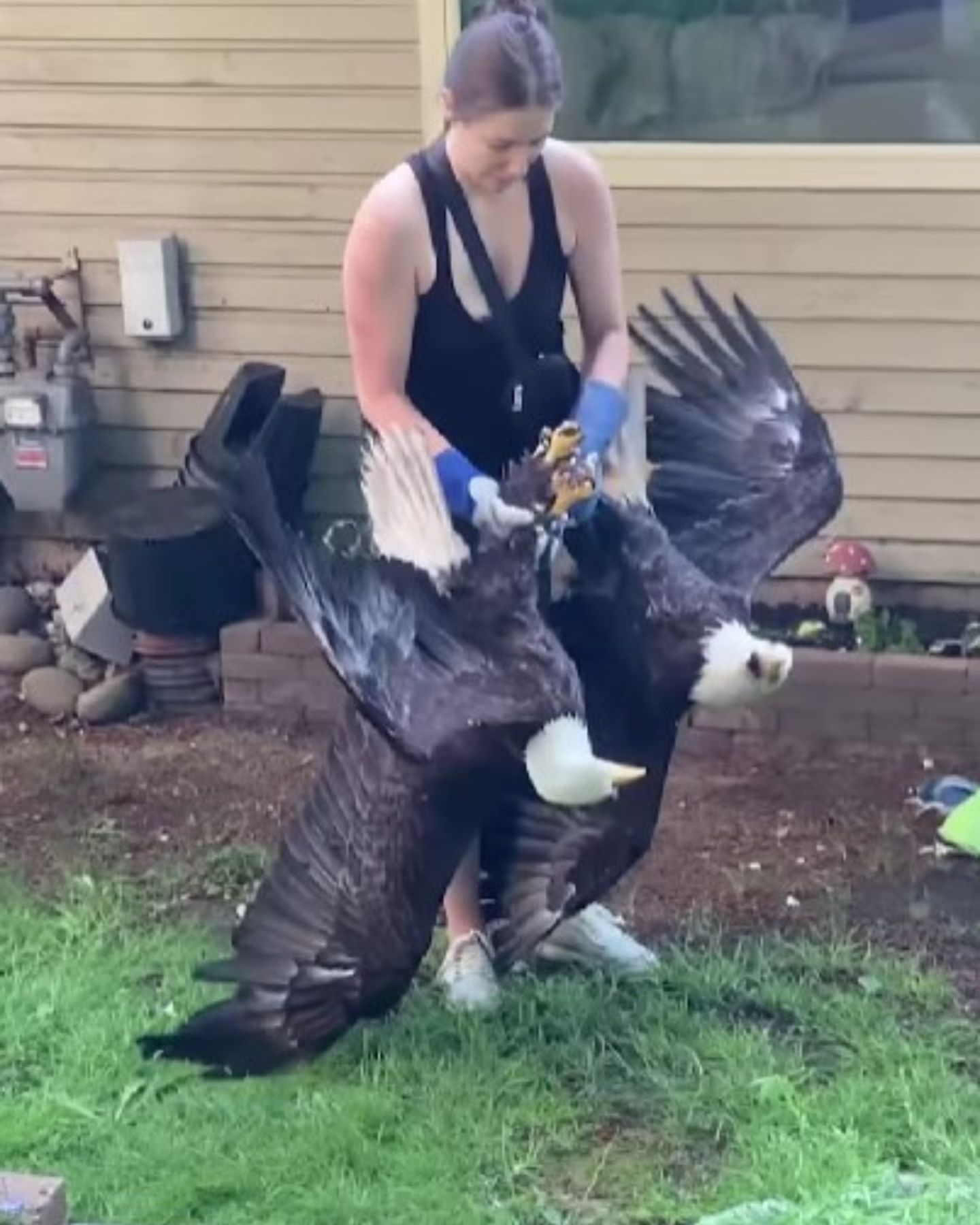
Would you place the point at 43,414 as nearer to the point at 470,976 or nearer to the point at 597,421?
the point at 470,976

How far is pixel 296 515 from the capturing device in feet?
22.3

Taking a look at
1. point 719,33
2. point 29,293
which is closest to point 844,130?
point 719,33

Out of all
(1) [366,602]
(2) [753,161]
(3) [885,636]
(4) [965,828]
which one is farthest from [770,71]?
(1) [366,602]

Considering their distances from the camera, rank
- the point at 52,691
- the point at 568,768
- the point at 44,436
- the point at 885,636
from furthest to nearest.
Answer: the point at 44,436, the point at 52,691, the point at 885,636, the point at 568,768

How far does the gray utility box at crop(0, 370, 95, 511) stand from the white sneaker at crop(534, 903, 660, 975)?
2.69 m

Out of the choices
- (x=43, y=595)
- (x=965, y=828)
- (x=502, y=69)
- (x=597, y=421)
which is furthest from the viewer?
(x=43, y=595)

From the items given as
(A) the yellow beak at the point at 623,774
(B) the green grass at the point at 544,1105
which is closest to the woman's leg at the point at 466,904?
(B) the green grass at the point at 544,1105

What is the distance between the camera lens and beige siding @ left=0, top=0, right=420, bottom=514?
263 inches

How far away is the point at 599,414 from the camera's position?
4266 mm

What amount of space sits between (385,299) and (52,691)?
2954 millimetres

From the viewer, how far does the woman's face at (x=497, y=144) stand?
3938mm

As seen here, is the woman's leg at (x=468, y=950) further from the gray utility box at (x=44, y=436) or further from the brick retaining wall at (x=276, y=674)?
the gray utility box at (x=44, y=436)

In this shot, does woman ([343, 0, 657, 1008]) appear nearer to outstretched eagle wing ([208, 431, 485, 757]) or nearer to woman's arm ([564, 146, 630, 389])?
woman's arm ([564, 146, 630, 389])

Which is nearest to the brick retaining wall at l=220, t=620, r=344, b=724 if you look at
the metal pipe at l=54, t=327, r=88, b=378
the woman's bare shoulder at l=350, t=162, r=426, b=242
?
the metal pipe at l=54, t=327, r=88, b=378
